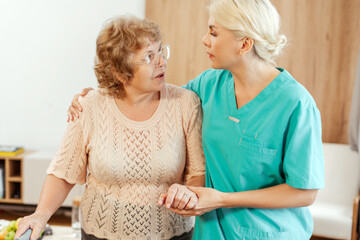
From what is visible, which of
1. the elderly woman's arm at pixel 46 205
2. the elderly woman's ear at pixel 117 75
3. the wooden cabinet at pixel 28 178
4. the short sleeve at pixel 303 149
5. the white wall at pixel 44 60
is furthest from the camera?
the white wall at pixel 44 60

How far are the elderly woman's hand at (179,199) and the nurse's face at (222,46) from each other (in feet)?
1.33

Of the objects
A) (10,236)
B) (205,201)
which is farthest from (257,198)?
(10,236)

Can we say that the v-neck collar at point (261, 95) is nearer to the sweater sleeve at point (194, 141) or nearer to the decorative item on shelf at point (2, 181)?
the sweater sleeve at point (194, 141)

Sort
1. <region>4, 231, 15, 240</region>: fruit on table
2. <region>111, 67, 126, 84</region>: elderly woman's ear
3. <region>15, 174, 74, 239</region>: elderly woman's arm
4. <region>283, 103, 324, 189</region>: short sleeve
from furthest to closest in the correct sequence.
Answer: <region>4, 231, 15, 240</region>: fruit on table → <region>111, 67, 126, 84</region>: elderly woman's ear → <region>15, 174, 74, 239</region>: elderly woman's arm → <region>283, 103, 324, 189</region>: short sleeve

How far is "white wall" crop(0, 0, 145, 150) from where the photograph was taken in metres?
4.02

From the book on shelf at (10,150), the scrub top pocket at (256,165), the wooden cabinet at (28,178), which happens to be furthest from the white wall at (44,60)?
the scrub top pocket at (256,165)

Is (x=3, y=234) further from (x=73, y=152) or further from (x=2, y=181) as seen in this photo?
(x=2, y=181)

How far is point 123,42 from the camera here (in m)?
1.38

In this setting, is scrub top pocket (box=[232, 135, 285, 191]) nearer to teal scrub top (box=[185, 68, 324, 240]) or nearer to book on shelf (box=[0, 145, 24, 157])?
teal scrub top (box=[185, 68, 324, 240])

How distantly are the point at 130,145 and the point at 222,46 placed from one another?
443 mm

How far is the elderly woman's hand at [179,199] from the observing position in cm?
124

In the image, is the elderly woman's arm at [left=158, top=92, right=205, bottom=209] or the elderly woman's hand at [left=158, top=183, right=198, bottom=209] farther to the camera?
the elderly woman's arm at [left=158, top=92, right=205, bottom=209]

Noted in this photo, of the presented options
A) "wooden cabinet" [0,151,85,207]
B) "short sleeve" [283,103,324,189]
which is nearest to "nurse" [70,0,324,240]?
"short sleeve" [283,103,324,189]

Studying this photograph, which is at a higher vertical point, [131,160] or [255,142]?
[255,142]
